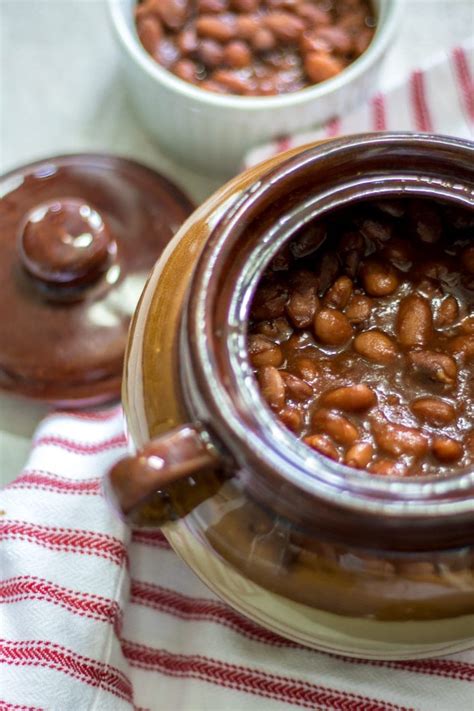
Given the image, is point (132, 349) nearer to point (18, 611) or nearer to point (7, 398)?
point (18, 611)

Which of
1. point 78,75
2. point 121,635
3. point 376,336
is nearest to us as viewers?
point 376,336

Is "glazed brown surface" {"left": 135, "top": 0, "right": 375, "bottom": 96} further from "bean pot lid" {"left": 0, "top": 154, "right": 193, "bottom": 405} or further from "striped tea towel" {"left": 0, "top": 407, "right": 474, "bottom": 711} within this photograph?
"striped tea towel" {"left": 0, "top": 407, "right": 474, "bottom": 711}

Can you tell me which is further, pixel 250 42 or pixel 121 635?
pixel 250 42

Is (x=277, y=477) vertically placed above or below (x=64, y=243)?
below

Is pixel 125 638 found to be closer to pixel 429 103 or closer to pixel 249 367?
pixel 249 367

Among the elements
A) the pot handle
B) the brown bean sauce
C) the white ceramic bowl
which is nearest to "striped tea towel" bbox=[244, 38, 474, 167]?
the white ceramic bowl

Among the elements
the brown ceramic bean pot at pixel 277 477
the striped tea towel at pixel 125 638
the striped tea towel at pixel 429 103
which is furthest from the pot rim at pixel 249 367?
the striped tea towel at pixel 429 103

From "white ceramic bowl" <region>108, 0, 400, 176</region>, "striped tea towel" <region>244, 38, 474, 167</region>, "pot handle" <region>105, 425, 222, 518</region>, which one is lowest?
"pot handle" <region>105, 425, 222, 518</region>

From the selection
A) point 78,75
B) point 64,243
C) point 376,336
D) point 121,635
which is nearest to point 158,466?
point 376,336
